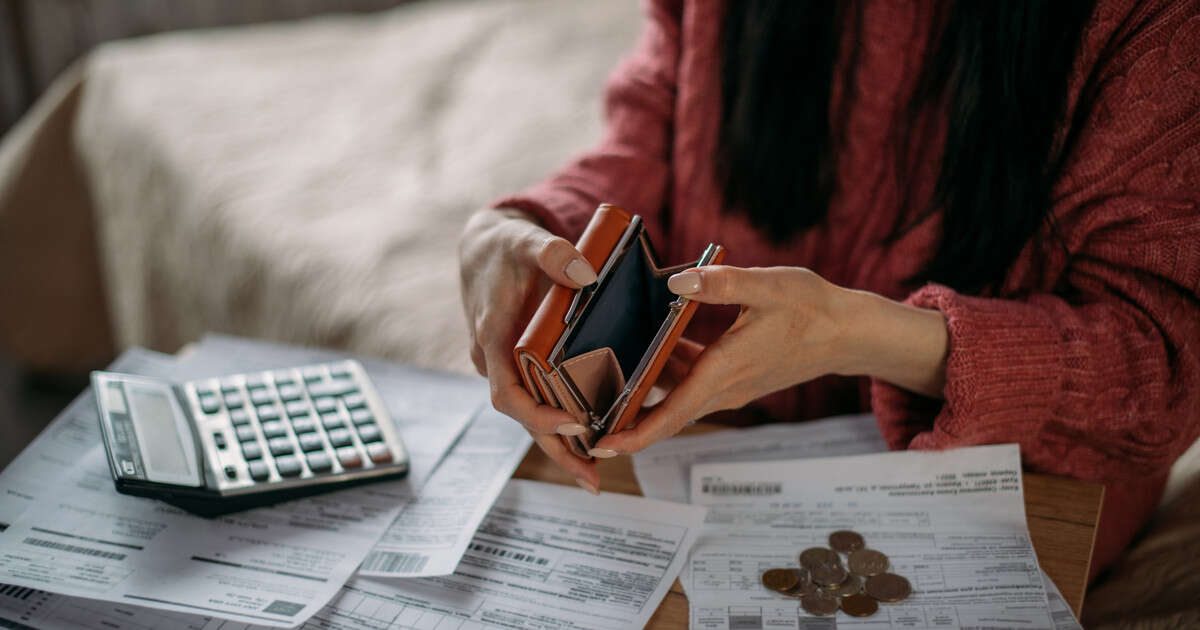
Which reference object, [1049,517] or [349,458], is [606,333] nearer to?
[349,458]

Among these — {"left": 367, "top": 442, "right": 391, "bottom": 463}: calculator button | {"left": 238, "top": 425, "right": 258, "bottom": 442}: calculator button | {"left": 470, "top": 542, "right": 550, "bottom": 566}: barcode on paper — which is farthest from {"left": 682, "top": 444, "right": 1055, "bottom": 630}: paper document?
{"left": 238, "top": 425, "right": 258, "bottom": 442}: calculator button

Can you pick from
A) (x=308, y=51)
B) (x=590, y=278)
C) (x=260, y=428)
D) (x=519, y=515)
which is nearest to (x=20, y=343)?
(x=308, y=51)

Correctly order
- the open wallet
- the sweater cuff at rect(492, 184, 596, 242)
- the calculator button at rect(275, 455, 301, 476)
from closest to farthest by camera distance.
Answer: the open wallet
the calculator button at rect(275, 455, 301, 476)
the sweater cuff at rect(492, 184, 596, 242)

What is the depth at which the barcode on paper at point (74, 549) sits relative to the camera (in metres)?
0.61

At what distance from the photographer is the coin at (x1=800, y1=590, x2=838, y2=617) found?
0.56 meters

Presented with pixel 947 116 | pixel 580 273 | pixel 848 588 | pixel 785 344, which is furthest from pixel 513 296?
pixel 947 116

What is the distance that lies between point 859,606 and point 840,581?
0.07 feet

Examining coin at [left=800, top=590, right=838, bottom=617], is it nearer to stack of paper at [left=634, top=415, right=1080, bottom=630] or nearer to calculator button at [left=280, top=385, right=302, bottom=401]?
stack of paper at [left=634, top=415, right=1080, bottom=630]

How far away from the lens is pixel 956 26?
0.74 m

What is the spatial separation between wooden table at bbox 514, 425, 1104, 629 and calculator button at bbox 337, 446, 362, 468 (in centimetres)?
12

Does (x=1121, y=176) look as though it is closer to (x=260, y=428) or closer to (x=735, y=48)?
(x=735, y=48)

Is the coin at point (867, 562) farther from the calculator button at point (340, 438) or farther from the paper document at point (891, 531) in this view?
the calculator button at point (340, 438)

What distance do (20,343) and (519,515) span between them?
141 cm

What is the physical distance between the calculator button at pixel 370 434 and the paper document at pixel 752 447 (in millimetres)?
200
